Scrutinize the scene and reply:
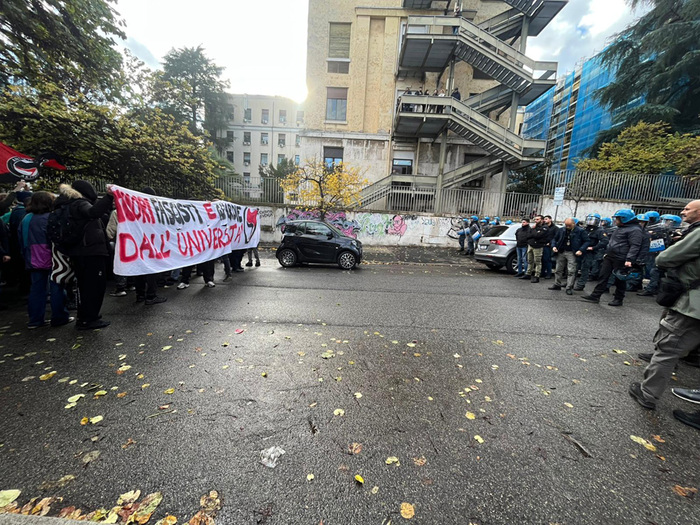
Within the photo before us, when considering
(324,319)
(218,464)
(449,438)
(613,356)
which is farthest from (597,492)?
(324,319)

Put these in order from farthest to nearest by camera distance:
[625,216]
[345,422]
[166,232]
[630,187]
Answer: [630,187]
[625,216]
[166,232]
[345,422]

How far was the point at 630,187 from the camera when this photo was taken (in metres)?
16.3

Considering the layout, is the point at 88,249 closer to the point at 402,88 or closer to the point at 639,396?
the point at 639,396

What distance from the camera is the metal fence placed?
1593cm

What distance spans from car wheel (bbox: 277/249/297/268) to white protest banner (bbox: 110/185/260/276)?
1.73 m

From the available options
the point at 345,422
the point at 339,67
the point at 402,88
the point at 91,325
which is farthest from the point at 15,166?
the point at 402,88

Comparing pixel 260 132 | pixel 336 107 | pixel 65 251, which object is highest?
pixel 260 132

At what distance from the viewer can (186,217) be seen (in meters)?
6.67

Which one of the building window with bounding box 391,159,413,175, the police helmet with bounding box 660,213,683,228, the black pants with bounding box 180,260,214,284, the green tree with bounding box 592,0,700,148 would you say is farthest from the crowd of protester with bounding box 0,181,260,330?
the green tree with bounding box 592,0,700,148

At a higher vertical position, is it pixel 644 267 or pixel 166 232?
pixel 166 232

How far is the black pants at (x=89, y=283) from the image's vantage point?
4266 mm

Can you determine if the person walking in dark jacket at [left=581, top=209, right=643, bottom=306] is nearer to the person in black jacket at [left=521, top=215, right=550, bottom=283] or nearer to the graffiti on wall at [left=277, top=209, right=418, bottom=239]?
the person in black jacket at [left=521, top=215, right=550, bottom=283]

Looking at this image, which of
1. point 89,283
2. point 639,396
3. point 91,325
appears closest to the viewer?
point 639,396

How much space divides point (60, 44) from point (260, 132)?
5212cm
